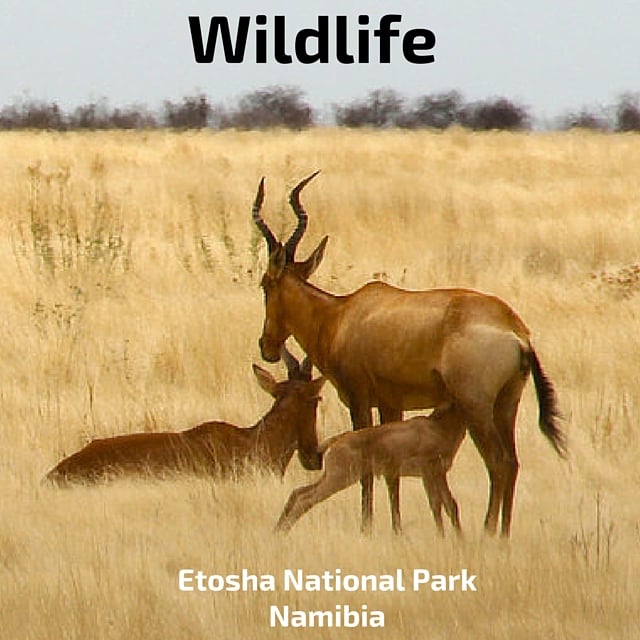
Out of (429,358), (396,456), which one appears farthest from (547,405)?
(396,456)

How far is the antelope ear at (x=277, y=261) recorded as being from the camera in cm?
751

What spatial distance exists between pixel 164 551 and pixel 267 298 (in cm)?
156

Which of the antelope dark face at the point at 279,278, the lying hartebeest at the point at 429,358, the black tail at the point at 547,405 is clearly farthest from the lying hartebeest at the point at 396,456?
the antelope dark face at the point at 279,278

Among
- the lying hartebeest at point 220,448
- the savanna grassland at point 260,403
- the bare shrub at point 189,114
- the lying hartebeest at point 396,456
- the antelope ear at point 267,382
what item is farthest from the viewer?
the bare shrub at point 189,114

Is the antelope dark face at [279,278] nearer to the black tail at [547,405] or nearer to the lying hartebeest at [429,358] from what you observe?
the lying hartebeest at [429,358]

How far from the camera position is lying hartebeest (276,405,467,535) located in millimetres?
6598

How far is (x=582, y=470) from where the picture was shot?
307 inches

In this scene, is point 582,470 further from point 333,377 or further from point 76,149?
point 76,149

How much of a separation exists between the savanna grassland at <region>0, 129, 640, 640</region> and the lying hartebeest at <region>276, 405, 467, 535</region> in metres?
0.14

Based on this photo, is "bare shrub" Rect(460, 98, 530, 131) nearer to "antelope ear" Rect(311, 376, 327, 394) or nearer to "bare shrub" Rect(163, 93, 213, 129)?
"bare shrub" Rect(163, 93, 213, 129)

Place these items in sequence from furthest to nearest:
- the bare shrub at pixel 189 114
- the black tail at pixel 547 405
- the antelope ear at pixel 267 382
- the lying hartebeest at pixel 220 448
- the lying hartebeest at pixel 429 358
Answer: the bare shrub at pixel 189 114, the antelope ear at pixel 267 382, the lying hartebeest at pixel 220 448, the black tail at pixel 547 405, the lying hartebeest at pixel 429 358

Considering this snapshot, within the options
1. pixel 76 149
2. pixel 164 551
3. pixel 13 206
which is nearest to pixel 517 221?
pixel 13 206

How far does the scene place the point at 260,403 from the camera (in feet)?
30.6

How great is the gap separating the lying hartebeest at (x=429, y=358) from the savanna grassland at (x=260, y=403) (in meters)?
0.38
